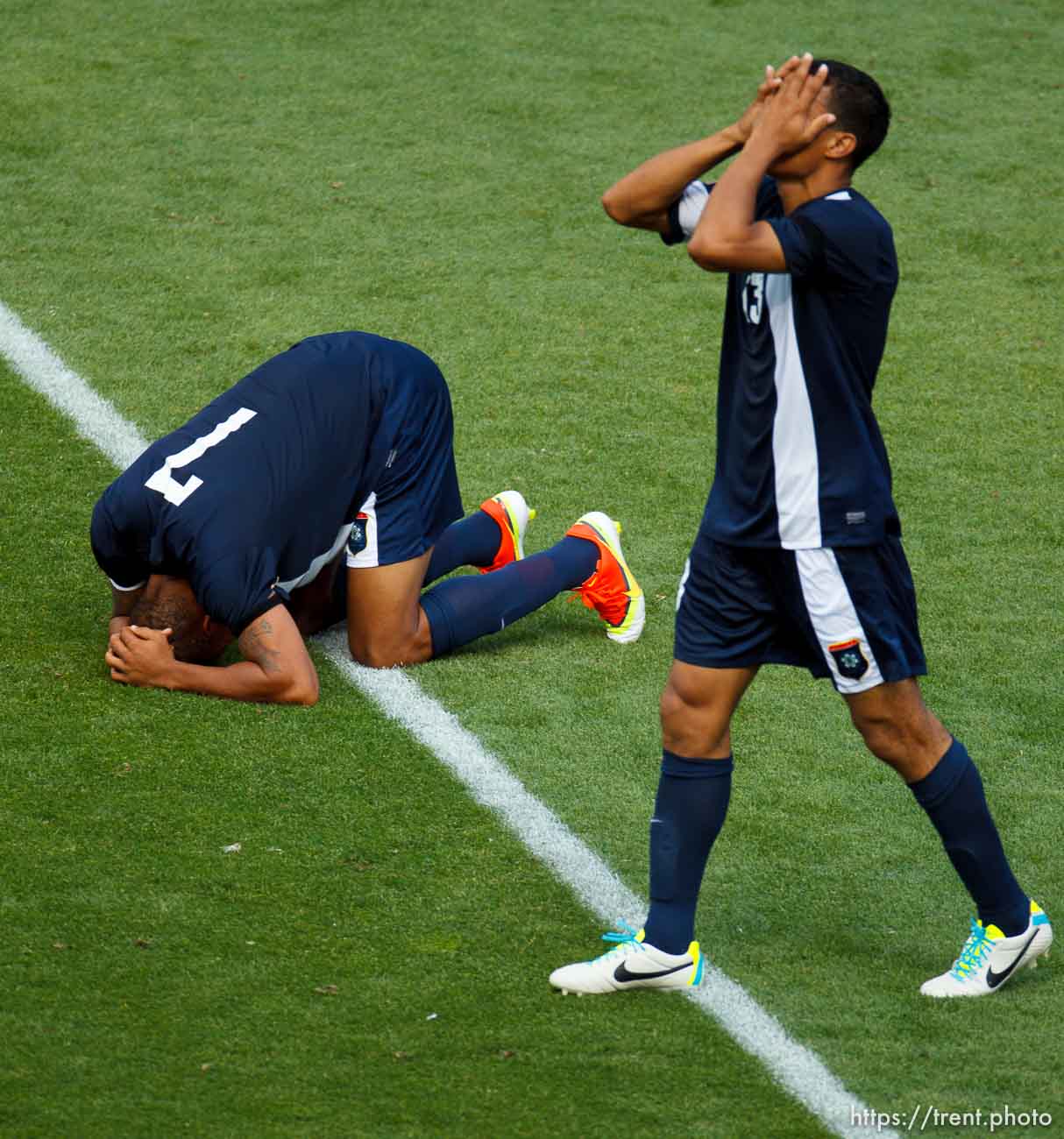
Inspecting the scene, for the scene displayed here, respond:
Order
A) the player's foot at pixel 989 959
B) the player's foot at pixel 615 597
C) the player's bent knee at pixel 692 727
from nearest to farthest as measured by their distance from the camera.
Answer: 1. the player's bent knee at pixel 692 727
2. the player's foot at pixel 989 959
3. the player's foot at pixel 615 597

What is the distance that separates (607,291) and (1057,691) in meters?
3.50

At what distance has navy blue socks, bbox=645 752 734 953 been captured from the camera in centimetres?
387

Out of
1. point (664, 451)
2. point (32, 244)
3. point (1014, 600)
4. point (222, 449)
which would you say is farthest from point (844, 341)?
point (32, 244)

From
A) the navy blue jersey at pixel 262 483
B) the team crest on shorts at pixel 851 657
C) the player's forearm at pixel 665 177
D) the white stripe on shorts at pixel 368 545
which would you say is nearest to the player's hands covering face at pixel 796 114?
the player's forearm at pixel 665 177

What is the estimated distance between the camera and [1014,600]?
19.9 feet

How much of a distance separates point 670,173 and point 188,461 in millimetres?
1958

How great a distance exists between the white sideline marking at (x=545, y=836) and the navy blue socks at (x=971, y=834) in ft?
1.66

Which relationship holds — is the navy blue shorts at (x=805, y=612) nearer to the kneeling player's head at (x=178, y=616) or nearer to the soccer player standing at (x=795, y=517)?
the soccer player standing at (x=795, y=517)

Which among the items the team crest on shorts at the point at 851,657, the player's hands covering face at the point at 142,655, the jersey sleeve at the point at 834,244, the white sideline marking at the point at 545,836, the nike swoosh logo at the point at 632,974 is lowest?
the white sideline marking at the point at 545,836

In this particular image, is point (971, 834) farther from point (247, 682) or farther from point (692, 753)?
point (247, 682)

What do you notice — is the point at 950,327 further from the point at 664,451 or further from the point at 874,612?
the point at 874,612

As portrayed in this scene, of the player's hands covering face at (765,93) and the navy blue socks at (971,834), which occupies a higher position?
the player's hands covering face at (765,93)

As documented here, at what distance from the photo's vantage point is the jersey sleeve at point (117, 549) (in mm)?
5137

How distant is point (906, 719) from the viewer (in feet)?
12.4
